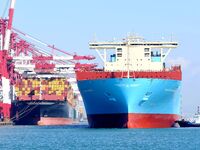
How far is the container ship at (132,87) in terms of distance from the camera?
99.6 meters

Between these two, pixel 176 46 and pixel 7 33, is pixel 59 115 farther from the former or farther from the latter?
pixel 176 46

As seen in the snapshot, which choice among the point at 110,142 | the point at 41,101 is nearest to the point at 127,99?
the point at 110,142

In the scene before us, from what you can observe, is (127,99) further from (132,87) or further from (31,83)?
(31,83)

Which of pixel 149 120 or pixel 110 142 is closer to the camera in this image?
pixel 110 142

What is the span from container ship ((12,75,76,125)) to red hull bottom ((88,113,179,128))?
3817 cm

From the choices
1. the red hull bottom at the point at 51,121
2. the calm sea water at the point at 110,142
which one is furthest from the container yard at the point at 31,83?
the calm sea water at the point at 110,142

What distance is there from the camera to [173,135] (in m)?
88.9

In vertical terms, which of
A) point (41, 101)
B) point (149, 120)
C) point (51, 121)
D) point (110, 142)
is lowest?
point (110, 142)

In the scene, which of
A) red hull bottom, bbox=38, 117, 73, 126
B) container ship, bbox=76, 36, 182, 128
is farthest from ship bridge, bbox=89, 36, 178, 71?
red hull bottom, bbox=38, 117, 73, 126

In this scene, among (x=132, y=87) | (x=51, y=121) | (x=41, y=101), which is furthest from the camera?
(x=51, y=121)

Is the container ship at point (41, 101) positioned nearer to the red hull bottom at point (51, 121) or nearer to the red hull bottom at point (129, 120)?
the red hull bottom at point (51, 121)

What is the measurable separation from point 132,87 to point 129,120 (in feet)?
11.5

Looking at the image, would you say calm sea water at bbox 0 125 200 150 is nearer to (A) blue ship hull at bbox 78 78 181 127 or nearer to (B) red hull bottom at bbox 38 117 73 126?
(A) blue ship hull at bbox 78 78 181 127

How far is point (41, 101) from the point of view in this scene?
5546 inches
